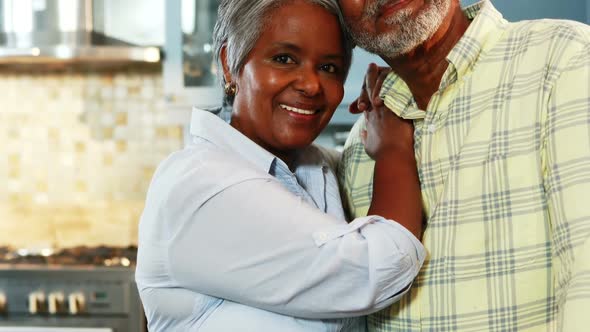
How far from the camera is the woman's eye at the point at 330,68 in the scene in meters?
1.18

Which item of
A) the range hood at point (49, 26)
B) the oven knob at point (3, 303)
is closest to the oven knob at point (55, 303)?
the oven knob at point (3, 303)

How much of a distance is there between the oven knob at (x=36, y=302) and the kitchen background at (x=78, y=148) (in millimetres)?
587

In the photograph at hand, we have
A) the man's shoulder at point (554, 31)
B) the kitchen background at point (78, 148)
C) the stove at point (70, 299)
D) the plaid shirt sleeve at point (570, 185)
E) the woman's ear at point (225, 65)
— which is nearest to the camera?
the plaid shirt sleeve at point (570, 185)

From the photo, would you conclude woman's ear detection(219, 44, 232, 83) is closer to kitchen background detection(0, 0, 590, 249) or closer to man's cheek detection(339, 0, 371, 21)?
man's cheek detection(339, 0, 371, 21)

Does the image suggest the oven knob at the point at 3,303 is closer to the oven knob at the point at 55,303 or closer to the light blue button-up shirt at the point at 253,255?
the oven knob at the point at 55,303

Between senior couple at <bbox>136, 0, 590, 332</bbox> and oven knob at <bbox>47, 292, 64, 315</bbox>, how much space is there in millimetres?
1447

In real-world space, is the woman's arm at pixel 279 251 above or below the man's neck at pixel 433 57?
below

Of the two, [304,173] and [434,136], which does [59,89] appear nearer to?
[304,173]

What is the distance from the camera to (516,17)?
2.37 meters

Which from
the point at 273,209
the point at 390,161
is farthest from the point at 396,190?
the point at 273,209

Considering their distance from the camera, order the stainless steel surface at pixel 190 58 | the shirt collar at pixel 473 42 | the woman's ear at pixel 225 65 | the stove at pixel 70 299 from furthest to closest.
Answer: the stainless steel surface at pixel 190 58, the stove at pixel 70 299, the woman's ear at pixel 225 65, the shirt collar at pixel 473 42

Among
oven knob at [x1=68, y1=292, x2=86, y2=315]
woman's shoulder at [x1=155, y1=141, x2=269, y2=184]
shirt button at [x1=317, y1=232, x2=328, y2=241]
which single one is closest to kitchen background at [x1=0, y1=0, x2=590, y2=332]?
oven knob at [x1=68, y1=292, x2=86, y2=315]

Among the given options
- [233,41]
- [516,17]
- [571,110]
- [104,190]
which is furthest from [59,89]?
→ [571,110]

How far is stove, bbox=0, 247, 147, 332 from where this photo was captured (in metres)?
2.49
